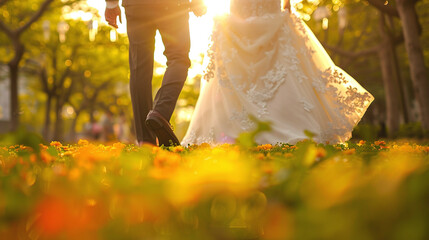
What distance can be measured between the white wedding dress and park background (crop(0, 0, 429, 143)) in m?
0.32

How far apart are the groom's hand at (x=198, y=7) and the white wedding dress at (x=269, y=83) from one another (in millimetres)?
1075

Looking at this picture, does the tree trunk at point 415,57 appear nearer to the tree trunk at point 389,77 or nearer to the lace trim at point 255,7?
the tree trunk at point 389,77

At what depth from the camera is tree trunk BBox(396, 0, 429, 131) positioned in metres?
11.0

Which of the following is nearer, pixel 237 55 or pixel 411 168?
pixel 411 168

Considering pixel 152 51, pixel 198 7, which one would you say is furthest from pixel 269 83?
pixel 152 51

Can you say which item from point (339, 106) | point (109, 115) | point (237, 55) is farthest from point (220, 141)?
point (109, 115)

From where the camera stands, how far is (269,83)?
5.32 m

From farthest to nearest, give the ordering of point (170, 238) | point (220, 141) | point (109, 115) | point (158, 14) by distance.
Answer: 1. point (109, 115)
2. point (220, 141)
3. point (158, 14)
4. point (170, 238)

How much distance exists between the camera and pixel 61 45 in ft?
80.4

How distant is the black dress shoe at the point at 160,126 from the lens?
3914mm

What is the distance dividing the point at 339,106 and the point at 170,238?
4.82 m

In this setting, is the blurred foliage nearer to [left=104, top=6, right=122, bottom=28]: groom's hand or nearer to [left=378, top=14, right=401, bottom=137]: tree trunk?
[left=104, top=6, right=122, bottom=28]: groom's hand

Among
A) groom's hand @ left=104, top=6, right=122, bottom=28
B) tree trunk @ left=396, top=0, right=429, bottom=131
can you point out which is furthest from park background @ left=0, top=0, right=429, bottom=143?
groom's hand @ left=104, top=6, right=122, bottom=28

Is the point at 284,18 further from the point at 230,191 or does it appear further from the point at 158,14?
the point at 230,191
